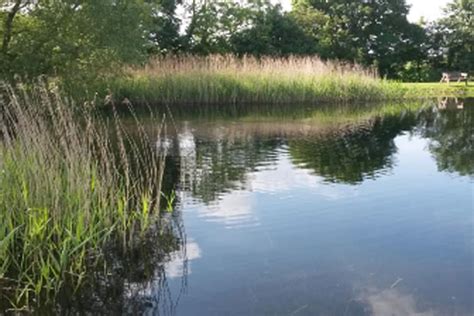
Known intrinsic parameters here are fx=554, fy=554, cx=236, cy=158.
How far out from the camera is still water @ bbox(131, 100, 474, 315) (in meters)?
4.80

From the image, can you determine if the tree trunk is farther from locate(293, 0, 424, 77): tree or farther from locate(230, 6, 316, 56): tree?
locate(293, 0, 424, 77): tree

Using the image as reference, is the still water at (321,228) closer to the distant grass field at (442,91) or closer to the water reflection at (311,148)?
the water reflection at (311,148)

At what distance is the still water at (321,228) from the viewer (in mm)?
4805

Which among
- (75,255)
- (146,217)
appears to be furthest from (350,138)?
(75,255)

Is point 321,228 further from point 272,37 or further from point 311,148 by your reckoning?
point 272,37

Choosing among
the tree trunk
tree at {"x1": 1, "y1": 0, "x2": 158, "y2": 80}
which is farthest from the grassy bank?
the tree trunk

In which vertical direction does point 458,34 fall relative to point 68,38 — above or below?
above

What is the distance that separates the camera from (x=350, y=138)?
14.1m

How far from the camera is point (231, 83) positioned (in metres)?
23.1

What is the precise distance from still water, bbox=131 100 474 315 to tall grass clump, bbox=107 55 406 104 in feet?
30.6

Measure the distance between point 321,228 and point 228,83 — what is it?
17.0 metres

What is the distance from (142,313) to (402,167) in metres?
7.08

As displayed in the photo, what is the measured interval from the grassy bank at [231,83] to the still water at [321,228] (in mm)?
9336

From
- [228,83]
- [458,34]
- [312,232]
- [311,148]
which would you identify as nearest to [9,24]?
[228,83]
